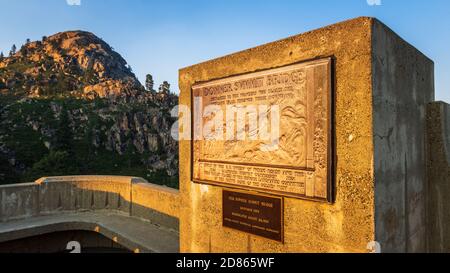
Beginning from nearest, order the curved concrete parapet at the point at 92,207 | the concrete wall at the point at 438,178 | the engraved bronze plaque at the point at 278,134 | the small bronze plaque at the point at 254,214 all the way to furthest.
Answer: the engraved bronze plaque at the point at 278,134
the small bronze plaque at the point at 254,214
the concrete wall at the point at 438,178
the curved concrete parapet at the point at 92,207

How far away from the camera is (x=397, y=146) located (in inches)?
123

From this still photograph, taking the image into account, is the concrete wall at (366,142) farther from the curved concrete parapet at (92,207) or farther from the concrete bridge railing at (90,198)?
the concrete bridge railing at (90,198)

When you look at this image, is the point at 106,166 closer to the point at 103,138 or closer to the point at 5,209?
the point at 103,138

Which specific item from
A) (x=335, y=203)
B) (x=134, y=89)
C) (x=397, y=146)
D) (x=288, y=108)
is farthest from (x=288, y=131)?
(x=134, y=89)

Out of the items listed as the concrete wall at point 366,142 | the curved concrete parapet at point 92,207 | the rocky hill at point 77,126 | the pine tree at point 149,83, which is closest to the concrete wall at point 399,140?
the concrete wall at point 366,142

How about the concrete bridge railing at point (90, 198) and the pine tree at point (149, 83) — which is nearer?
the concrete bridge railing at point (90, 198)

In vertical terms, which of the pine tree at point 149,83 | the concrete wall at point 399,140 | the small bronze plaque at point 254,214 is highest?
the pine tree at point 149,83

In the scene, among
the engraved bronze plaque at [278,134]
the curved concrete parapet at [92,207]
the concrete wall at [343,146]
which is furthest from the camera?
the curved concrete parapet at [92,207]

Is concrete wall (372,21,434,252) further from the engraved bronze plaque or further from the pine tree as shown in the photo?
the pine tree

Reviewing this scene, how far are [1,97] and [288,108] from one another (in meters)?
105

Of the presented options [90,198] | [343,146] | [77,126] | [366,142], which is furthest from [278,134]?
[77,126]

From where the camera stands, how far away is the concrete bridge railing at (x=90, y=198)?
7.44 meters

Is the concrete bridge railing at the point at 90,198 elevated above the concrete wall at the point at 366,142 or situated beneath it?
situated beneath

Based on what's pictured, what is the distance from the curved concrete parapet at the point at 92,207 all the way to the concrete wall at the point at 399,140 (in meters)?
4.56
